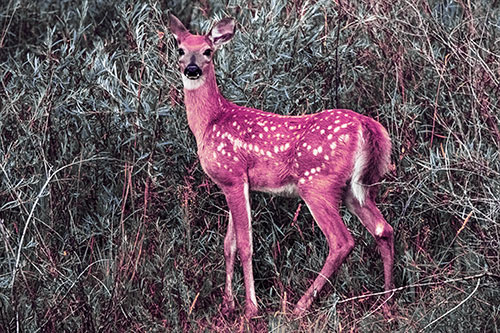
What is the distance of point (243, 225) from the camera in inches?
206

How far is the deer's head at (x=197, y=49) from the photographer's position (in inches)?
207

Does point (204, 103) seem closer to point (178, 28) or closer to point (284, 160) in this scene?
point (178, 28)

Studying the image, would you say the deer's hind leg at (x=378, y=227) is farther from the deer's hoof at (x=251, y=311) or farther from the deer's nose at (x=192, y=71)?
the deer's nose at (x=192, y=71)

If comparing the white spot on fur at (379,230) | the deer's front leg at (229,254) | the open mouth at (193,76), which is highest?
the open mouth at (193,76)

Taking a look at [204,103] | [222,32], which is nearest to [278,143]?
[204,103]

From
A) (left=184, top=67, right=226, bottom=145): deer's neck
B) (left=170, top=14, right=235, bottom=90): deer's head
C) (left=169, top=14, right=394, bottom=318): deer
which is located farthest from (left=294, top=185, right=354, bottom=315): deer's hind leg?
(left=170, top=14, right=235, bottom=90): deer's head

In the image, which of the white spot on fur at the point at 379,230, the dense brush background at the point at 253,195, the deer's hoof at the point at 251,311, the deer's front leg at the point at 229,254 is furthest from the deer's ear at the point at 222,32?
the deer's hoof at the point at 251,311

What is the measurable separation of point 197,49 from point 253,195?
1.06 metres

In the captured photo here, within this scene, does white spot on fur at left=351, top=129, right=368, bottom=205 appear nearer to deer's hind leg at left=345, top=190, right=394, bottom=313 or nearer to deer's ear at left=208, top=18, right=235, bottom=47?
deer's hind leg at left=345, top=190, right=394, bottom=313

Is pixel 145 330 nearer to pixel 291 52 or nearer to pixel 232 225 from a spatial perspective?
pixel 232 225

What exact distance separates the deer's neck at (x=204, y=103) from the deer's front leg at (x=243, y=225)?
0.43 m

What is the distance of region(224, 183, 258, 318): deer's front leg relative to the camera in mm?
5168

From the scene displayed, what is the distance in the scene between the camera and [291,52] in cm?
624

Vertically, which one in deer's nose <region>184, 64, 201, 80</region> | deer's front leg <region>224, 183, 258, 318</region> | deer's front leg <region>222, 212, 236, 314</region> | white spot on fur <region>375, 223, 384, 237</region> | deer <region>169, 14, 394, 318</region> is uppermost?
deer's nose <region>184, 64, 201, 80</region>
